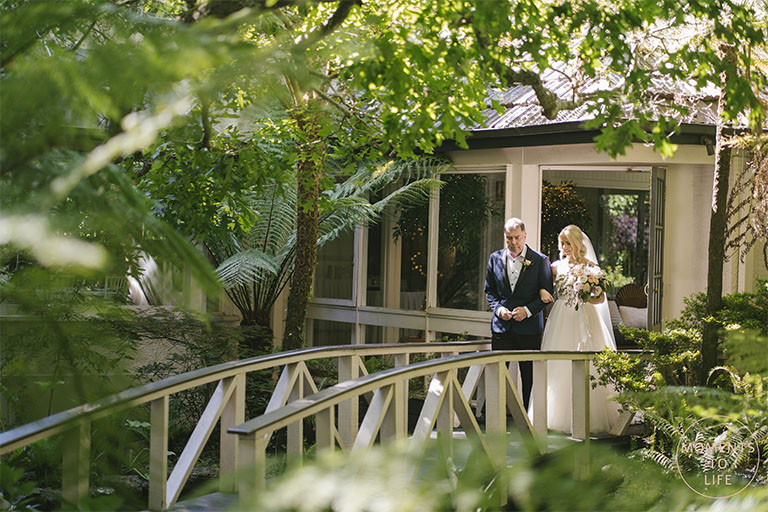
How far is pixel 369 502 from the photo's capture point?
3.45 ft

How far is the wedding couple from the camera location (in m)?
7.48

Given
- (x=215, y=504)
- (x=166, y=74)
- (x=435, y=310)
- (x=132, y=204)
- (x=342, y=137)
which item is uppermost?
(x=342, y=137)

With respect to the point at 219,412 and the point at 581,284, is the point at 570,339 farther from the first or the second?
the point at 219,412

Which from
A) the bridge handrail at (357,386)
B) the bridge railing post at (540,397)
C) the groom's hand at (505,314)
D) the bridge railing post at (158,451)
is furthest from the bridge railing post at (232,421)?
the groom's hand at (505,314)

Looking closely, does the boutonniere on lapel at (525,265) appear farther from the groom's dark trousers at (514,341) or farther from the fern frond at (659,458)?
the fern frond at (659,458)

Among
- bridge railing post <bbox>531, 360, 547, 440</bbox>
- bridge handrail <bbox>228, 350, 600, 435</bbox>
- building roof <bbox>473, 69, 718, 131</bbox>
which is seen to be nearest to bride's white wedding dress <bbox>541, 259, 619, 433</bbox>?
bridge railing post <bbox>531, 360, 547, 440</bbox>

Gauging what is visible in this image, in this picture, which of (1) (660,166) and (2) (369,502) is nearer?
(2) (369,502)

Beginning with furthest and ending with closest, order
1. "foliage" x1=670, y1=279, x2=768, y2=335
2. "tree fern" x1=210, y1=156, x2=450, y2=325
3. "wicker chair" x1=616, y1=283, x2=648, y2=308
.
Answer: "wicker chair" x1=616, y1=283, x2=648, y2=308 < "tree fern" x1=210, y1=156, x2=450, y2=325 < "foliage" x1=670, y1=279, x2=768, y2=335

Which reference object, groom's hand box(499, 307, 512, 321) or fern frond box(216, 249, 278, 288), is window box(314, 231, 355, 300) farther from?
groom's hand box(499, 307, 512, 321)

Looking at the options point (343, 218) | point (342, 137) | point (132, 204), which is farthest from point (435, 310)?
point (132, 204)

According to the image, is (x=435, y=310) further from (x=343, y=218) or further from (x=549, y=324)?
(x=549, y=324)

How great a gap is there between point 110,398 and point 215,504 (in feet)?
12.3

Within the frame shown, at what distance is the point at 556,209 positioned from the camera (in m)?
13.8

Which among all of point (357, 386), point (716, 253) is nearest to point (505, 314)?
point (716, 253)
